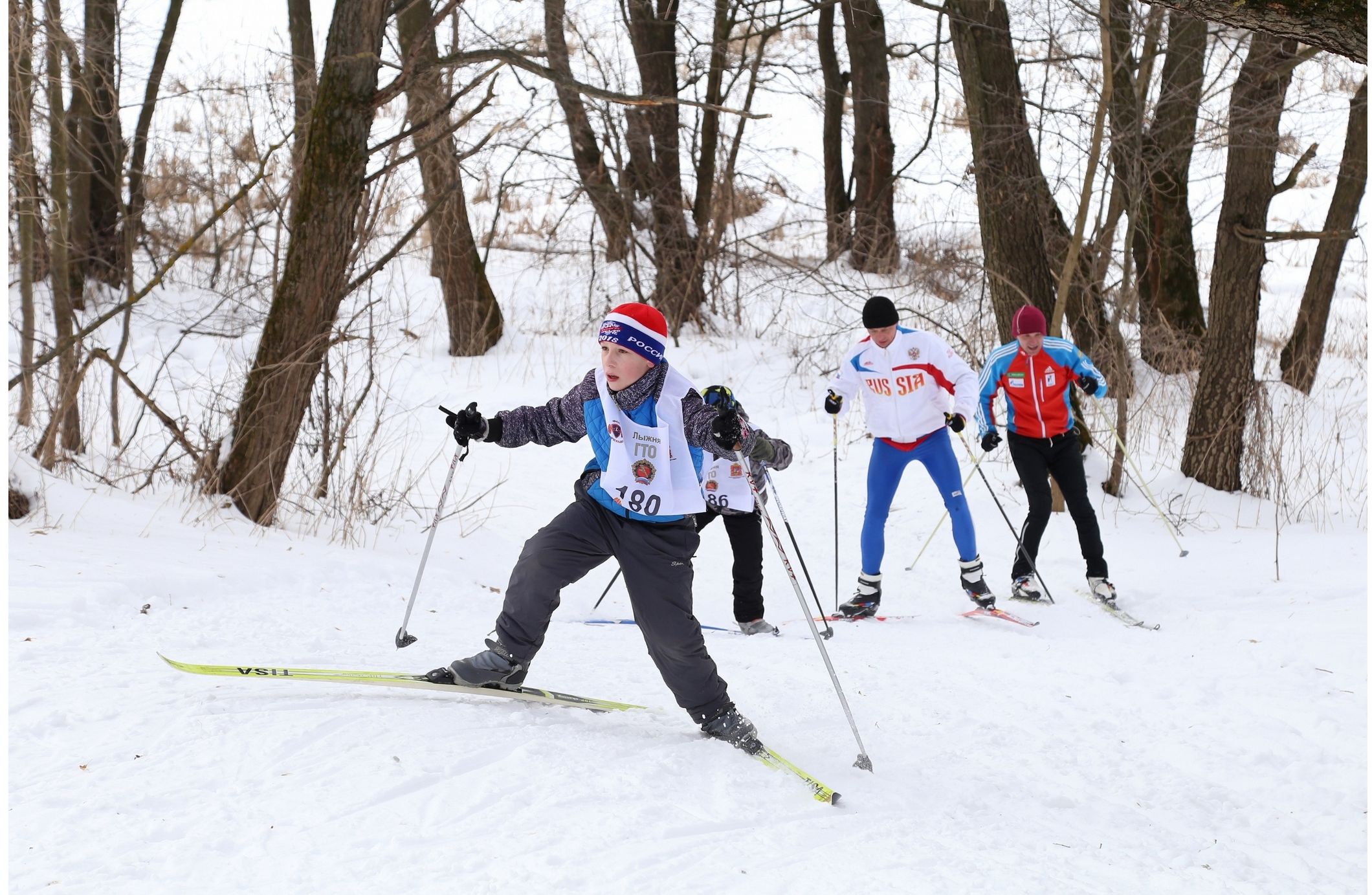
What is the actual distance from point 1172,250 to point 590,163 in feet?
23.8

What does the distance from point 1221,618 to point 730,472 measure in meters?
2.83

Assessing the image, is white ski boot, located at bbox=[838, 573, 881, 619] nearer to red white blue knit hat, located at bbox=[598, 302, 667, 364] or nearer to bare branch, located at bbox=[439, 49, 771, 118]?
bare branch, located at bbox=[439, 49, 771, 118]

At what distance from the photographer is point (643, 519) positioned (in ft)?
11.4

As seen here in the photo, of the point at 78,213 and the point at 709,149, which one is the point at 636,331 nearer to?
the point at 709,149

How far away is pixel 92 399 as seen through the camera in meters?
10.1

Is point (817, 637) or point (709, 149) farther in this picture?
point (709, 149)

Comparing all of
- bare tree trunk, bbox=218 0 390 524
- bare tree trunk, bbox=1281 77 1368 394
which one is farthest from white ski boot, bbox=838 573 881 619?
bare tree trunk, bbox=1281 77 1368 394

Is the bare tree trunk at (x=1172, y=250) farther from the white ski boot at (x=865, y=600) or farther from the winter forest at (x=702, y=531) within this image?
the white ski boot at (x=865, y=600)

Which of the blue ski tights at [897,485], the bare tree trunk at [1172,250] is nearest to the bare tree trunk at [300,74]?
the blue ski tights at [897,485]

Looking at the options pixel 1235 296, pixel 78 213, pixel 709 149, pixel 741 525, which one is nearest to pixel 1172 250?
pixel 1235 296

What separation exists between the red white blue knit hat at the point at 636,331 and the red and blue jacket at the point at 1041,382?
321cm

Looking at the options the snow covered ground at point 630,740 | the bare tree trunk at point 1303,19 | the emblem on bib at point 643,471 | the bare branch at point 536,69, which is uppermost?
the bare branch at point 536,69

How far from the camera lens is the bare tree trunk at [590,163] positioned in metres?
12.1

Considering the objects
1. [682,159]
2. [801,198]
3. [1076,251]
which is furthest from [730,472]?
[801,198]
